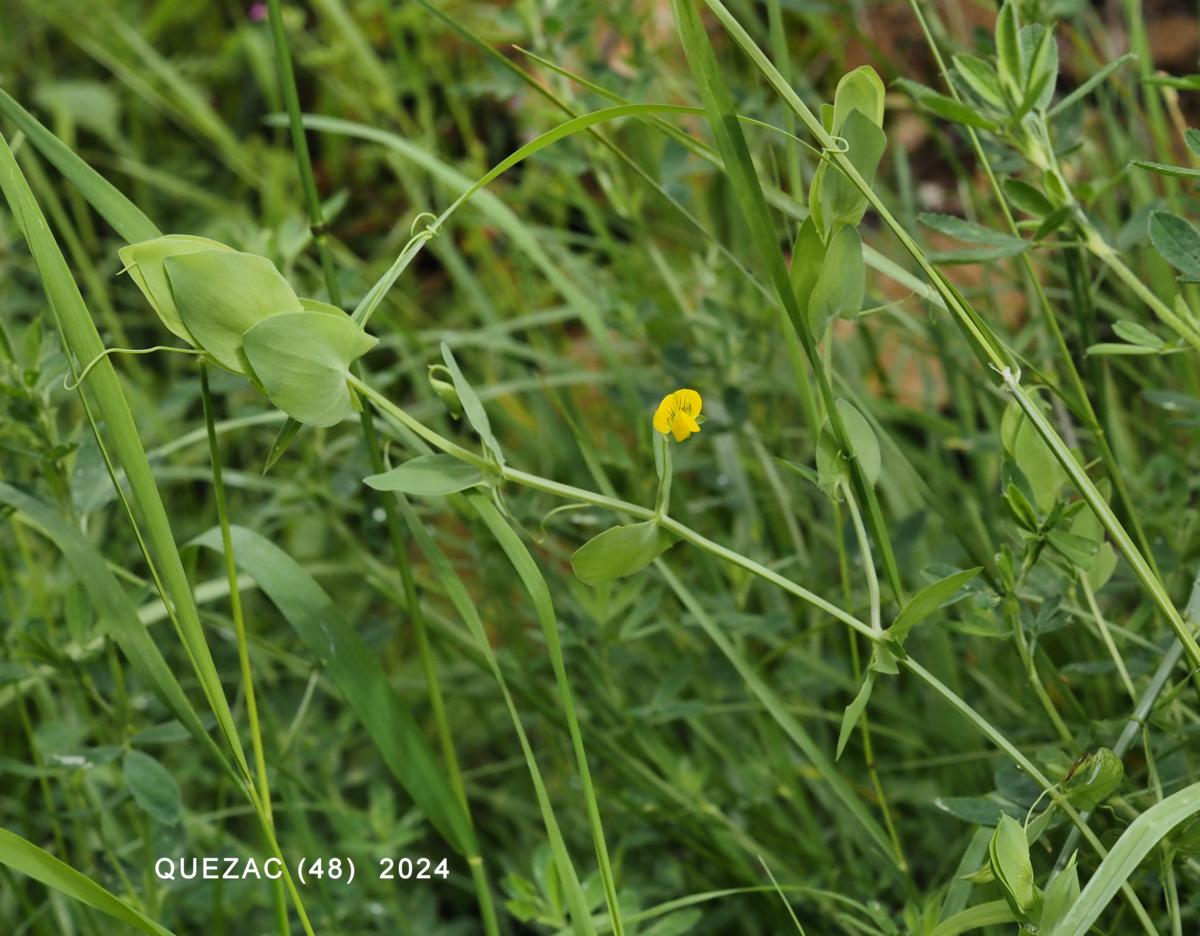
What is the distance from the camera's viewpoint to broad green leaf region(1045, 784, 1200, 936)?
17.2 inches

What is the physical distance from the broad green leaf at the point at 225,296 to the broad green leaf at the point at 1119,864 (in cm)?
37

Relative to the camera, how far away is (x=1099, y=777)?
0.50 m

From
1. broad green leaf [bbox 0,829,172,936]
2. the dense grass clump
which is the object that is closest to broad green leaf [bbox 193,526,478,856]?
the dense grass clump

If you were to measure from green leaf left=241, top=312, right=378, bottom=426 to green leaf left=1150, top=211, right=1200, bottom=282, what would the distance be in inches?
14.1

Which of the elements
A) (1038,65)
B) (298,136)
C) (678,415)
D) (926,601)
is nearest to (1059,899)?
(926,601)

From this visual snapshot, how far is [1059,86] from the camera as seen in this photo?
1.48m

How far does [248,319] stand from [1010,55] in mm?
362

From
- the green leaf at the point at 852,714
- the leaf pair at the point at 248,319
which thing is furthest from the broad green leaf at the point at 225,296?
the green leaf at the point at 852,714

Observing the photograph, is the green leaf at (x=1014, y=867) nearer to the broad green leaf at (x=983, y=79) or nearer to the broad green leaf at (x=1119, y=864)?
the broad green leaf at (x=1119, y=864)

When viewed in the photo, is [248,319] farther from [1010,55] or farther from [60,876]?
[1010,55]

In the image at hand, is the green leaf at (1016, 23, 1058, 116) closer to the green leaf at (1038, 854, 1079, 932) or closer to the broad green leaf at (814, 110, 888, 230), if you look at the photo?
the broad green leaf at (814, 110, 888, 230)

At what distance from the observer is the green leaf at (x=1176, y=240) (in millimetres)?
550

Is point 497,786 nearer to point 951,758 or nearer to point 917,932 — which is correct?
point 951,758

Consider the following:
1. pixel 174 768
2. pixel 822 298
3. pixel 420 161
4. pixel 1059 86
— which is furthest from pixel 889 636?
pixel 1059 86
